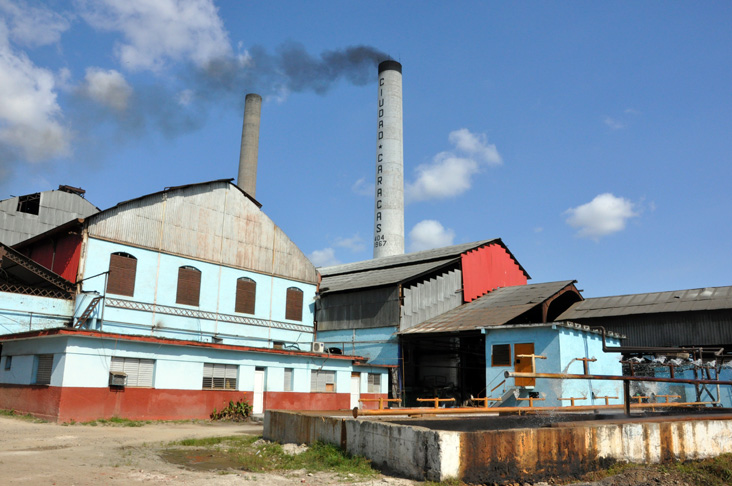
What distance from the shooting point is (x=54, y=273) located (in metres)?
24.3

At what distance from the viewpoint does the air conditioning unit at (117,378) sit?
20127mm

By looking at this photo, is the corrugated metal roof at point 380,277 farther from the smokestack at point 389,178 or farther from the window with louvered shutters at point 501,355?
the smokestack at point 389,178

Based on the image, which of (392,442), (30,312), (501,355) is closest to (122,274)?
(30,312)

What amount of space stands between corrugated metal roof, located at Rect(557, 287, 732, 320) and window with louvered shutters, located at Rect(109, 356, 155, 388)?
24.8 metres

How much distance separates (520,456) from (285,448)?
5.52m

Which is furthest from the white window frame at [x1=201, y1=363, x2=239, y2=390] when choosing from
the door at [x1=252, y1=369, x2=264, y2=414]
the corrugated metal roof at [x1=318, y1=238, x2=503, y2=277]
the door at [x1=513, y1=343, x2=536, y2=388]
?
the corrugated metal roof at [x1=318, y1=238, x2=503, y2=277]

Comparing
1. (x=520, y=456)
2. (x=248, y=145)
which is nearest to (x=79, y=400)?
(x=520, y=456)

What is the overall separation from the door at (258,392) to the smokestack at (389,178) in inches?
1200

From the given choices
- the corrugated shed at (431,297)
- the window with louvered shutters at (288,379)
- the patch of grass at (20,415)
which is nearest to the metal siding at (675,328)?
the corrugated shed at (431,297)

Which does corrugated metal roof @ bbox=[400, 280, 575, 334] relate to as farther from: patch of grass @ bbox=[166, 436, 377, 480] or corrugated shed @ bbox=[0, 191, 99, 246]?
corrugated shed @ bbox=[0, 191, 99, 246]

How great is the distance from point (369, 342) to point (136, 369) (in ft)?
45.7

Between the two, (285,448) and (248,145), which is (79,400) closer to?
(285,448)

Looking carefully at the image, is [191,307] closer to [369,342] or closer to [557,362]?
[369,342]

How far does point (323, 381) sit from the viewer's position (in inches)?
1075
